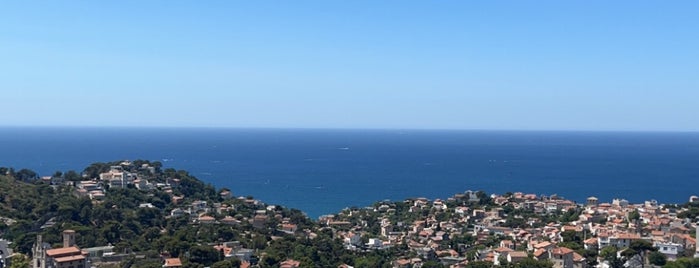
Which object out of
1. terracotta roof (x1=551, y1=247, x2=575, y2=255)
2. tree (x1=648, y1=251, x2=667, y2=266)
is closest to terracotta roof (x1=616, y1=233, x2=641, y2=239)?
tree (x1=648, y1=251, x2=667, y2=266)

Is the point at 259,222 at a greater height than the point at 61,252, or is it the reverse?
the point at 61,252

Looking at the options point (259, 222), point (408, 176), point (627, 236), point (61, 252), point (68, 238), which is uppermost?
point (61, 252)

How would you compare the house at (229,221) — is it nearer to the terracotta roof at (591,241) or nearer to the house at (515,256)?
the house at (515,256)

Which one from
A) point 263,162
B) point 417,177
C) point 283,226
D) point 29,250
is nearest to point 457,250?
point 283,226

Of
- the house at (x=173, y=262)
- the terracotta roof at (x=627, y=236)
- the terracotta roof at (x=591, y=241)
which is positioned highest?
the terracotta roof at (x=627, y=236)

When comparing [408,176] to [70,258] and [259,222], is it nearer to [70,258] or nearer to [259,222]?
[259,222]

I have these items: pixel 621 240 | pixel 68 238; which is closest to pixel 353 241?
pixel 621 240

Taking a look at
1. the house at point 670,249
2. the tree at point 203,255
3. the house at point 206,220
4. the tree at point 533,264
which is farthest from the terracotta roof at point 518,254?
the house at point 206,220

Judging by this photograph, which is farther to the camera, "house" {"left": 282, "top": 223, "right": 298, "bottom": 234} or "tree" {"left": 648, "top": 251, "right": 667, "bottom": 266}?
"house" {"left": 282, "top": 223, "right": 298, "bottom": 234}

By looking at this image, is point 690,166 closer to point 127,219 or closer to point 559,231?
point 559,231

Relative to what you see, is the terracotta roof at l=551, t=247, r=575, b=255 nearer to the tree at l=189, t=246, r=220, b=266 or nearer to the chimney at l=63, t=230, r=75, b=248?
the tree at l=189, t=246, r=220, b=266

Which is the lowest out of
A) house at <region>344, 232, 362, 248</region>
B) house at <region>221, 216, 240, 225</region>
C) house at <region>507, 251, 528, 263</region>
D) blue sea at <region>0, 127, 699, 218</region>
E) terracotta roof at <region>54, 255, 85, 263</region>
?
blue sea at <region>0, 127, 699, 218</region>
